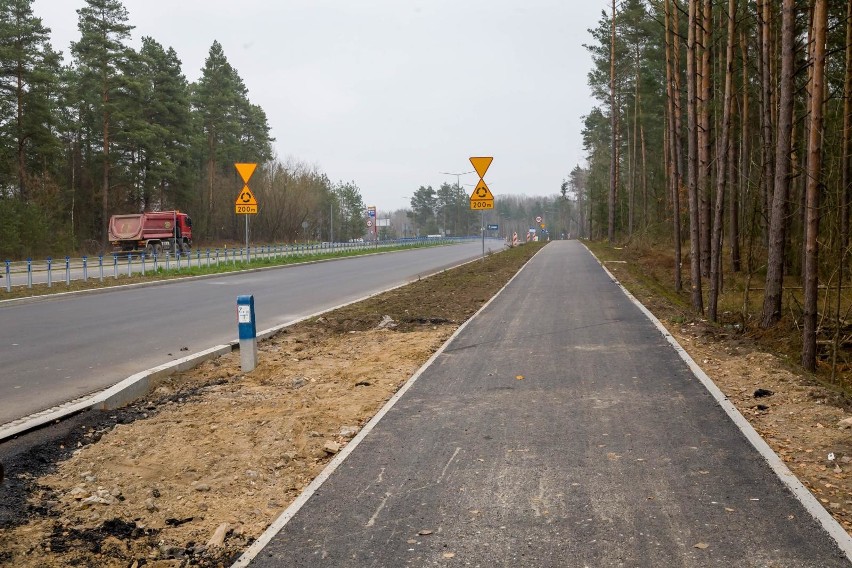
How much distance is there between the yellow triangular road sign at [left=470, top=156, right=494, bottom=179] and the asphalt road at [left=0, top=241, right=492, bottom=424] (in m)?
5.47

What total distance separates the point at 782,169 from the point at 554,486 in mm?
10290

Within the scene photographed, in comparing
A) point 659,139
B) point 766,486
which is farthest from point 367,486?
point 659,139

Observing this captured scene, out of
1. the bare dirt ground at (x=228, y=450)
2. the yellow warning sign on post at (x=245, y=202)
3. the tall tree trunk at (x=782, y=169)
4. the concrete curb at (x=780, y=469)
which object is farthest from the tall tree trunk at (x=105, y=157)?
the concrete curb at (x=780, y=469)

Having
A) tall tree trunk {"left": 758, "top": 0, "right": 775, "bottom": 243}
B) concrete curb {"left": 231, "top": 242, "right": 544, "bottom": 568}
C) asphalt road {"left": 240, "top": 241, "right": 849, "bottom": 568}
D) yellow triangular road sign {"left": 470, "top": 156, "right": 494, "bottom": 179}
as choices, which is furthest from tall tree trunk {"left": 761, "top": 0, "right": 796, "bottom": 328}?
yellow triangular road sign {"left": 470, "top": 156, "right": 494, "bottom": 179}

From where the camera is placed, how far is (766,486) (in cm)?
501

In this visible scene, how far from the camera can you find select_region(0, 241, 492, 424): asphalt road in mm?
8883

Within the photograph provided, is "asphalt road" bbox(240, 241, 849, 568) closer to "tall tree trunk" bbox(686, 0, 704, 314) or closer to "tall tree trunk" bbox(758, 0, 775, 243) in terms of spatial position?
"tall tree trunk" bbox(686, 0, 704, 314)

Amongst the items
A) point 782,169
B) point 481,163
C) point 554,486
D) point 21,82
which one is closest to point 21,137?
point 21,82

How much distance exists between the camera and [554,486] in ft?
16.5

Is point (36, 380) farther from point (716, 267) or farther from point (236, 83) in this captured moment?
point (236, 83)

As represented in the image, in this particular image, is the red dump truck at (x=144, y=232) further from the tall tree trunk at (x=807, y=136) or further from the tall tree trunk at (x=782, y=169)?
the tall tree trunk at (x=782, y=169)

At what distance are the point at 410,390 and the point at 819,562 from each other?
4761 millimetres

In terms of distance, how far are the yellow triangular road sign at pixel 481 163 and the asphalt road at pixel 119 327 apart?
215 inches

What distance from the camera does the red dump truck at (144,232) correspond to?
44688mm
